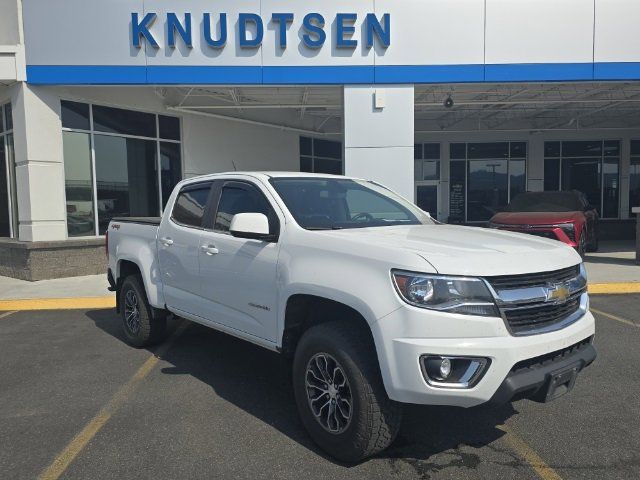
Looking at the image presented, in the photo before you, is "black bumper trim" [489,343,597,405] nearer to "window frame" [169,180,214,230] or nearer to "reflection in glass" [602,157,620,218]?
"window frame" [169,180,214,230]

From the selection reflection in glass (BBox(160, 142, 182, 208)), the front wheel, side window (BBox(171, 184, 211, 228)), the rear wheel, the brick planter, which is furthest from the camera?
reflection in glass (BBox(160, 142, 182, 208))

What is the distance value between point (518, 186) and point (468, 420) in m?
19.2

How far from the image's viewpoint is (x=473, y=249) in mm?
3123

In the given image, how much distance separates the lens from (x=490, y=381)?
2.79 metres

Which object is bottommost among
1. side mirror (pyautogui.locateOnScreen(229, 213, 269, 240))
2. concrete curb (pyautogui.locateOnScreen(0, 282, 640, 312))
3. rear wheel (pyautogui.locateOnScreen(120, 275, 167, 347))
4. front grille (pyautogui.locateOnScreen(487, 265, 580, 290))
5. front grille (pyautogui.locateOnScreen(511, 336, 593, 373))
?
concrete curb (pyautogui.locateOnScreen(0, 282, 640, 312))

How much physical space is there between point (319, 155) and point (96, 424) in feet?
54.5

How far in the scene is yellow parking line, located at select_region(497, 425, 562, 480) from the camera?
3100 mm

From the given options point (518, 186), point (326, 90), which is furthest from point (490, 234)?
point (518, 186)

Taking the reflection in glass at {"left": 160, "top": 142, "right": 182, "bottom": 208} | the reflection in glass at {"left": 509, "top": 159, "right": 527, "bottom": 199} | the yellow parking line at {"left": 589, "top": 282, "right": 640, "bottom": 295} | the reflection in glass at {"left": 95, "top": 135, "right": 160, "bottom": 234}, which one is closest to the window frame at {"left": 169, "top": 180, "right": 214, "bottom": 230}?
the yellow parking line at {"left": 589, "top": 282, "right": 640, "bottom": 295}

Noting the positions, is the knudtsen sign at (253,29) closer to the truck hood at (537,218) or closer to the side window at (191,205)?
the truck hood at (537,218)

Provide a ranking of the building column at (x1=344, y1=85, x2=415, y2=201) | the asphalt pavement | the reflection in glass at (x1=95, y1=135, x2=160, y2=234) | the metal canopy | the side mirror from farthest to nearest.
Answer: the metal canopy
the reflection in glass at (x1=95, y1=135, x2=160, y2=234)
the building column at (x1=344, y1=85, x2=415, y2=201)
the side mirror
the asphalt pavement

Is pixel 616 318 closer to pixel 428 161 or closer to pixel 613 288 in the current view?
pixel 613 288

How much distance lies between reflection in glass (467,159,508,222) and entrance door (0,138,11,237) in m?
16.5

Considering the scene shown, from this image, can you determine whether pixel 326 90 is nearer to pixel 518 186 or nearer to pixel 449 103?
pixel 449 103
